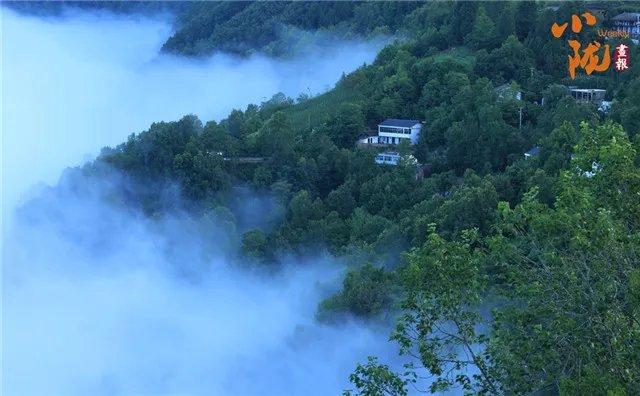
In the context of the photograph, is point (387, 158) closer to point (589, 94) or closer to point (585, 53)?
point (589, 94)

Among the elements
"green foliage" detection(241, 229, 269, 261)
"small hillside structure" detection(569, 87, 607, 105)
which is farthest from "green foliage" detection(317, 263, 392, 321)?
"small hillside structure" detection(569, 87, 607, 105)

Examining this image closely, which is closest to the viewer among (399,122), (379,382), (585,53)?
(379,382)

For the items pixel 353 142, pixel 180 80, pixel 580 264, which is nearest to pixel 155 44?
pixel 180 80

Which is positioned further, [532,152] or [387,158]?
[387,158]

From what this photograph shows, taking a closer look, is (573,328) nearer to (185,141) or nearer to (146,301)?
(146,301)

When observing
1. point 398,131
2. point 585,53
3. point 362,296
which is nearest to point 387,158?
point 398,131

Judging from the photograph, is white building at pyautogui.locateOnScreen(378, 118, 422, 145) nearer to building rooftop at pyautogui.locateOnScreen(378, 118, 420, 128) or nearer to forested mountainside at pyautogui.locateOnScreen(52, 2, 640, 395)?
building rooftop at pyautogui.locateOnScreen(378, 118, 420, 128)
